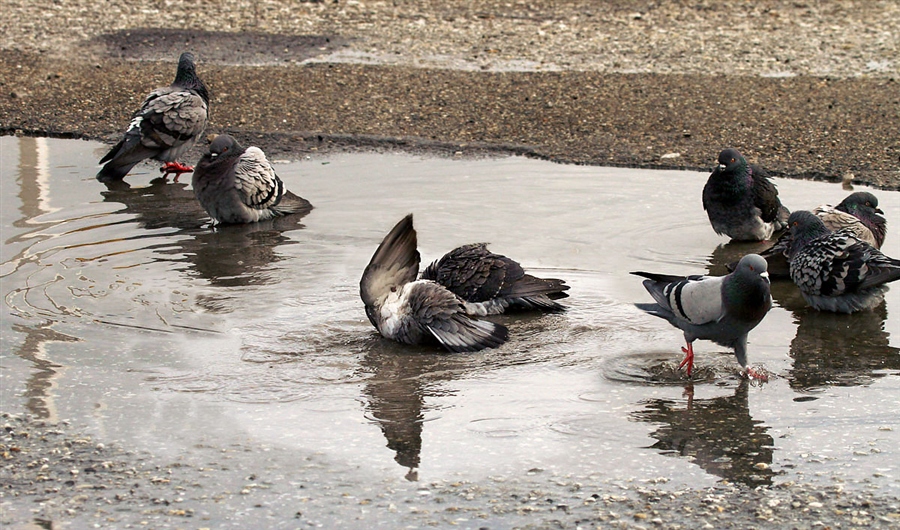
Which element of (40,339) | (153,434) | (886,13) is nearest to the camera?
(153,434)

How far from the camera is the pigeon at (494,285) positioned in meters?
6.82

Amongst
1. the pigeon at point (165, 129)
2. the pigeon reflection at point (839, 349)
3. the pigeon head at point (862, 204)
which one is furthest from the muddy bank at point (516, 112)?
the pigeon reflection at point (839, 349)

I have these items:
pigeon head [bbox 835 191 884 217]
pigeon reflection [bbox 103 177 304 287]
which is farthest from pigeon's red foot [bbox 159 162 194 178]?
pigeon head [bbox 835 191 884 217]

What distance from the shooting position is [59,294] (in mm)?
7164

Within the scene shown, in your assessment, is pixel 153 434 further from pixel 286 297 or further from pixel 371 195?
pixel 371 195

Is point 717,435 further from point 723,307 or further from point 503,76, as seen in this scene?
point 503,76

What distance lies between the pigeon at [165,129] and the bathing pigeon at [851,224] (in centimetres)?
549

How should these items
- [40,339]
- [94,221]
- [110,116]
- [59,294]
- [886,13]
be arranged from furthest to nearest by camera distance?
[886,13] → [110,116] → [94,221] → [59,294] → [40,339]

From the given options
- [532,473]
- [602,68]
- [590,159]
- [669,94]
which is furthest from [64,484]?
[602,68]

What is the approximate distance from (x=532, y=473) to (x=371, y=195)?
519cm

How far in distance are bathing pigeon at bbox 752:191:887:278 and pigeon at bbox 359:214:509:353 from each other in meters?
2.36

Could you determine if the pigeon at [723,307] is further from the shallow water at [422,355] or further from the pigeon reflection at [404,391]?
the pigeon reflection at [404,391]

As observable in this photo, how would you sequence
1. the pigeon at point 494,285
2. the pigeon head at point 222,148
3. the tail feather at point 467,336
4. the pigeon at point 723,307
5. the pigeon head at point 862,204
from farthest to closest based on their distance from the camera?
the pigeon head at point 222,148, the pigeon head at point 862,204, the pigeon at point 494,285, the tail feather at point 467,336, the pigeon at point 723,307

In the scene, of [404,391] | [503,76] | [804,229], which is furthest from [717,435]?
[503,76]
